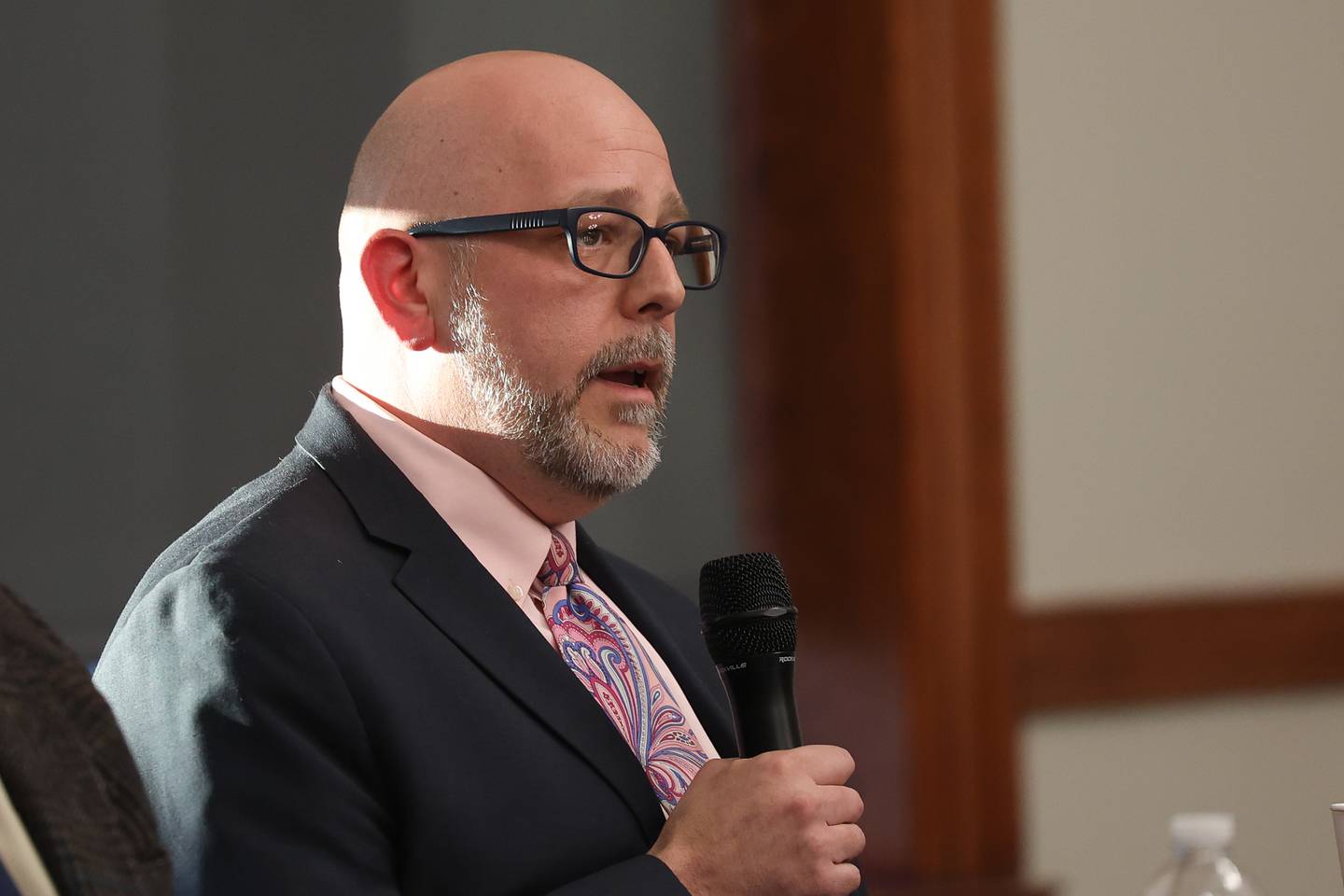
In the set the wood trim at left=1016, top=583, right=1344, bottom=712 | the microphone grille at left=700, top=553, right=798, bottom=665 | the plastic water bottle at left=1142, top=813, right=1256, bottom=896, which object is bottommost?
the wood trim at left=1016, top=583, right=1344, bottom=712

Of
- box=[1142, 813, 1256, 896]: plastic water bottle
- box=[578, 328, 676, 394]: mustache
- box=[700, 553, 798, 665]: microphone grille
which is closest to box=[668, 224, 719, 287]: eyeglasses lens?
box=[578, 328, 676, 394]: mustache

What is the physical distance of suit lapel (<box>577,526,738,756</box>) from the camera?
1.62 meters

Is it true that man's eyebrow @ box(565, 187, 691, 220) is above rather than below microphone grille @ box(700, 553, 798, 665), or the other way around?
above

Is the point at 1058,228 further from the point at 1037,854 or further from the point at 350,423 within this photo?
the point at 350,423

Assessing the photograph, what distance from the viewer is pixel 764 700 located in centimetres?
132

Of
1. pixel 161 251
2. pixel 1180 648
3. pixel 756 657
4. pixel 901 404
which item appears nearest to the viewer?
pixel 756 657

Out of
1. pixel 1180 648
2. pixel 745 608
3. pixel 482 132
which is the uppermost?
pixel 482 132

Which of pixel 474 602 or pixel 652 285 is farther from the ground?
pixel 652 285

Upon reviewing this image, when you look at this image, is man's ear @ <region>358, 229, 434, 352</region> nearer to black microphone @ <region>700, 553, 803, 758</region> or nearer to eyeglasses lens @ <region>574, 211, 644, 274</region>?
eyeglasses lens @ <region>574, 211, 644, 274</region>

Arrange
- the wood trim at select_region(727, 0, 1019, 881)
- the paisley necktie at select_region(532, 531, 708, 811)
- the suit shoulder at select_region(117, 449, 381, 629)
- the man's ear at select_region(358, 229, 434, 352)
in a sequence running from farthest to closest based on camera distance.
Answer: the wood trim at select_region(727, 0, 1019, 881) < the man's ear at select_region(358, 229, 434, 352) < the paisley necktie at select_region(532, 531, 708, 811) < the suit shoulder at select_region(117, 449, 381, 629)

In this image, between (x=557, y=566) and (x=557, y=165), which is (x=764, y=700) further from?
(x=557, y=165)

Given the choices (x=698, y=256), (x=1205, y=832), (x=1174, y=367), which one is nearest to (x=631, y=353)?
(x=698, y=256)

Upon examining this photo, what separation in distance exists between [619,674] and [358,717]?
0.33 meters

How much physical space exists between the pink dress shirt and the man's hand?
0.81ft
